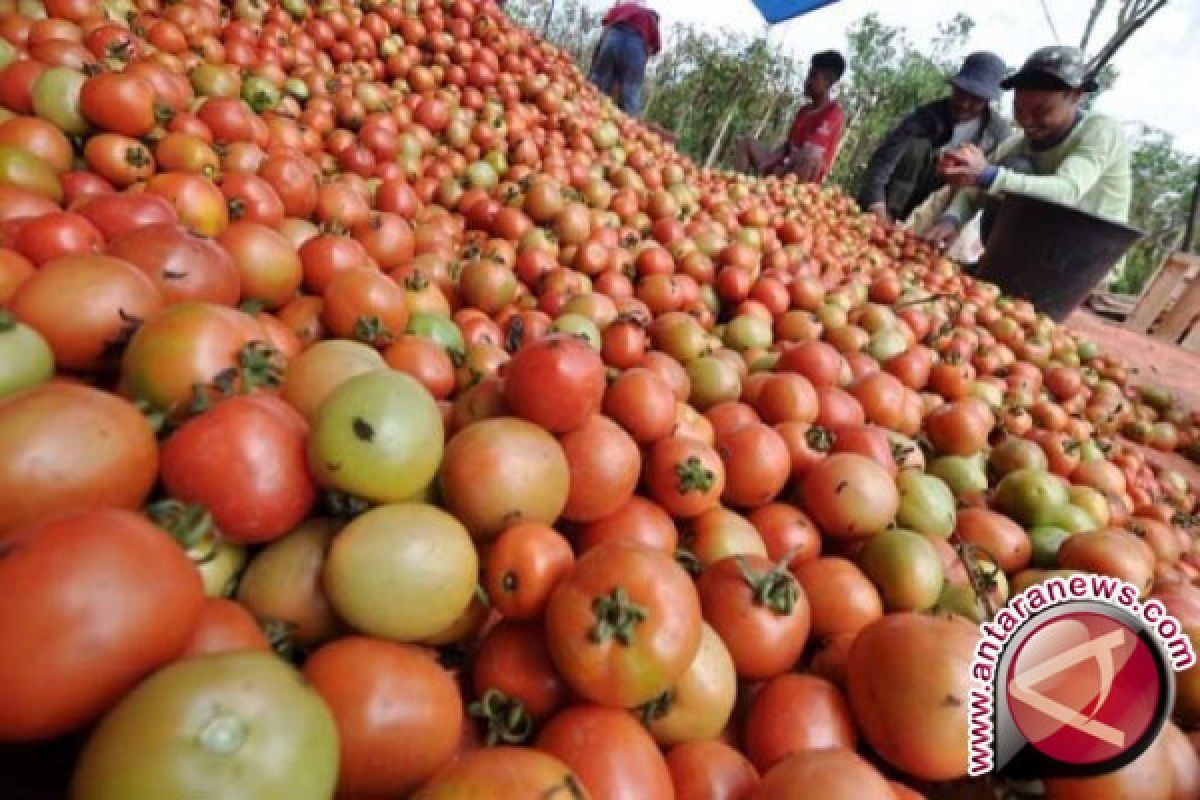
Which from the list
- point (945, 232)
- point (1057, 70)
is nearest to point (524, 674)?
point (1057, 70)

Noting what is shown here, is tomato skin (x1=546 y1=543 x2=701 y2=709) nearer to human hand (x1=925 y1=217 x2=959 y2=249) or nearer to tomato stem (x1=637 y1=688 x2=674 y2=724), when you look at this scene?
tomato stem (x1=637 y1=688 x2=674 y2=724)

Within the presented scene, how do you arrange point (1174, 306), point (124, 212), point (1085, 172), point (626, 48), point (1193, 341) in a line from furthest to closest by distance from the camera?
point (626, 48) → point (1174, 306) → point (1193, 341) → point (1085, 172) → point (124, 212)

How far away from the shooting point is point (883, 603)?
4.91 ft

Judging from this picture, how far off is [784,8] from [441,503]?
1121 cm

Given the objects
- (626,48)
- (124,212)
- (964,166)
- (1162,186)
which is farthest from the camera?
(1162,186)

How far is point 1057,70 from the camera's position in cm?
456

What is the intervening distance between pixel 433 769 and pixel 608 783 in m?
0.26

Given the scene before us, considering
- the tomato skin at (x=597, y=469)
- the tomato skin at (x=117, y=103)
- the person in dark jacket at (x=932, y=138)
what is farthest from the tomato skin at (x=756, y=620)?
the person in dark jacket at (x=932, y=138)

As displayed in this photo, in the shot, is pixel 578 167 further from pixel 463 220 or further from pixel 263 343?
pixel 263 343

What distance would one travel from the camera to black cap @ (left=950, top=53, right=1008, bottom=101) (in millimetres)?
5895

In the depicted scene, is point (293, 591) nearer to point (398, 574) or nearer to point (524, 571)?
point (398, 574)

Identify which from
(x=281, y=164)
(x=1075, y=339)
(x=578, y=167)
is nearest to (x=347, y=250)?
(x=281, y=164)

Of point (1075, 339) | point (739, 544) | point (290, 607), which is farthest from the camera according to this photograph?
point (1075, 339)

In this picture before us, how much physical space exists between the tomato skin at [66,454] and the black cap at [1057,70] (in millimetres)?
5984
